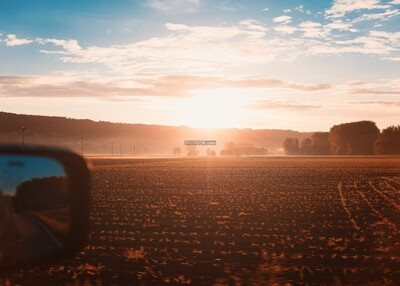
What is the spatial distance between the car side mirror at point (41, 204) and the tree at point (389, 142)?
149032 mm

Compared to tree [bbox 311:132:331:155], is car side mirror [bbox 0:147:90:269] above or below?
below

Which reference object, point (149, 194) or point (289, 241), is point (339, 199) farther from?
point (289, 241)

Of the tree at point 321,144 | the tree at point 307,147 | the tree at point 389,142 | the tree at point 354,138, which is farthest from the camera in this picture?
the tree at point 307,147

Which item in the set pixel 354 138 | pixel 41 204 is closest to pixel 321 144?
pixel 354 138

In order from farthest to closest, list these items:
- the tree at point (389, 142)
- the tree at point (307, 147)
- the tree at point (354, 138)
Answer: the tree at point (307, 147)
the tree at point (354, 138)
the tree at point (389, 142)

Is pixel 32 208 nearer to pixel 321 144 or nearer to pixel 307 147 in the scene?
pixel 321 144

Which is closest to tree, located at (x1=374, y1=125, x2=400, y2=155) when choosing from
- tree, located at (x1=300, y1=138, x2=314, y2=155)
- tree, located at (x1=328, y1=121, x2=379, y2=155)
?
tree, located at (x1=328, y1=121, x2=379, y2=155)

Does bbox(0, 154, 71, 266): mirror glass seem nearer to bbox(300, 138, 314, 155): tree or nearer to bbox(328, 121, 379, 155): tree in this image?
bbox(328, 121, 379, 155): tree

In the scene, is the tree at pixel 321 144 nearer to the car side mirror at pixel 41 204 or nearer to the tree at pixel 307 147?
the tree at pixel 307 147

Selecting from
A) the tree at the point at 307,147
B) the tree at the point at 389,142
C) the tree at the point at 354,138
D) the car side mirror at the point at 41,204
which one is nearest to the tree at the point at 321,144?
the tree at the point at 307,147

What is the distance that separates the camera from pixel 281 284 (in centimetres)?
753

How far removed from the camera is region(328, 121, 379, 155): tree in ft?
524

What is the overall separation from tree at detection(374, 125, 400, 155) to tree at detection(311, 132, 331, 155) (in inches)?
1328

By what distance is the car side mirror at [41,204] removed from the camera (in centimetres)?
247
